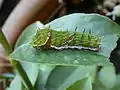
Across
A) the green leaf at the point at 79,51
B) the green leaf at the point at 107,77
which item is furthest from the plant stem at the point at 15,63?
the green leaf at the point at 107,77

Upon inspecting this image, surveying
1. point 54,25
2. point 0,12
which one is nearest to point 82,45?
point 54,25

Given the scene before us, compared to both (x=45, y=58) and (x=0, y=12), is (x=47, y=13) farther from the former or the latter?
(x=45, y=58)

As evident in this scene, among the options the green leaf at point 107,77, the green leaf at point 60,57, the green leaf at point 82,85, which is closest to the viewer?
the green leaf at point 60,57

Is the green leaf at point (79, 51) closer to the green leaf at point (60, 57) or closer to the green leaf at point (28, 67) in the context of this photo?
the green leaf at point (60, 57)

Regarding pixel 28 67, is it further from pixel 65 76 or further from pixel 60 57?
pixel 60 57

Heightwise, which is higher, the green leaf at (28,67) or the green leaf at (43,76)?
the green leaf at (28,67)

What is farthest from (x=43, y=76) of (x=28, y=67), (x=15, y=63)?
(x=15, y=63)
